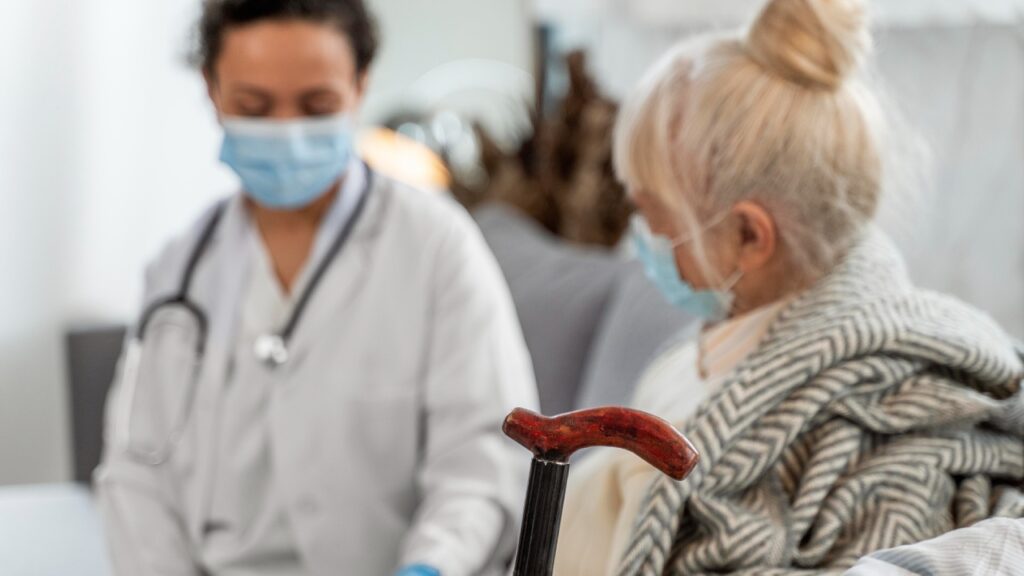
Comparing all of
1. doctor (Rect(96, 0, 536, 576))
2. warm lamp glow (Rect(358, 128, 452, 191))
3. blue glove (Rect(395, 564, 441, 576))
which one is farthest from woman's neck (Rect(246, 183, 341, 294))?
warm lamp glow (Rect(358, 128, 452, 191))

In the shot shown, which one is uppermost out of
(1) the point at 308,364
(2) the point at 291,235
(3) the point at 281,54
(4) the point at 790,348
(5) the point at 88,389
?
(3) the point at 281,54

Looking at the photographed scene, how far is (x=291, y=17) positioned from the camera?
1.42m

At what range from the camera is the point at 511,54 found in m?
3.53

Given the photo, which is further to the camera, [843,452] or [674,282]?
[674,282]

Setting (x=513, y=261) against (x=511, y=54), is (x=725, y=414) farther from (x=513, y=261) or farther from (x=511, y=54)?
(x=511, y=54)

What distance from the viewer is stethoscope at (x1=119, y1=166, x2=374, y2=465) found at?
4.86 feet

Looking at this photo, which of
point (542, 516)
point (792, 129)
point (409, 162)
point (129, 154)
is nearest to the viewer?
point (542, 516)

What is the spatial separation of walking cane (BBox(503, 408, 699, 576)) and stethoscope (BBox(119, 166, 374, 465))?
0.83 meters

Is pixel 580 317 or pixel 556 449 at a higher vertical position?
pixel 556 449

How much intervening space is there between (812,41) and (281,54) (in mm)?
647

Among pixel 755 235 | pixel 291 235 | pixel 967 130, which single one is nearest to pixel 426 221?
pixel 291 235

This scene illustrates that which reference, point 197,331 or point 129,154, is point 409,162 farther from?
point 197,331

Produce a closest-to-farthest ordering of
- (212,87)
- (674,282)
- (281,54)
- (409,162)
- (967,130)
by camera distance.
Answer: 1. (674,282)
2. (281,54)
3. (212,87)
4. (967,130)
5. (409,162)

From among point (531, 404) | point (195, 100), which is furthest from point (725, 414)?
point (195, 100)
